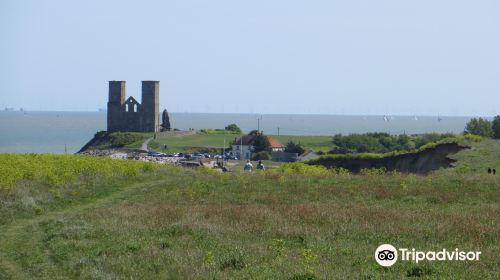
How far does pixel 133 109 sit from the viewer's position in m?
124

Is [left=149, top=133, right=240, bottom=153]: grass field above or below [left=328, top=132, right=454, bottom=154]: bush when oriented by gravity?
below

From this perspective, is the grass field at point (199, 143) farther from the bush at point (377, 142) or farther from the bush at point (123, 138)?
the bush at point (123, 138)

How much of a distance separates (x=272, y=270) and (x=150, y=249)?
9.62ft

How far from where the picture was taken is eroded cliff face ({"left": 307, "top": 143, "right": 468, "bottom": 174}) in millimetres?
40250

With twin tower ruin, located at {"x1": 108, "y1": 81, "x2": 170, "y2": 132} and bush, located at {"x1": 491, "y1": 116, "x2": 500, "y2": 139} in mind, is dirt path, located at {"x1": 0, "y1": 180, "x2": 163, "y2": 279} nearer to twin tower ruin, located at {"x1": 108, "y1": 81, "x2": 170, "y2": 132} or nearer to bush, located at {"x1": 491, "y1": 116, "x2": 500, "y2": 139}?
bush, located at {"x1": 491, "y1": 116, "x2": 500, "y2": 139}

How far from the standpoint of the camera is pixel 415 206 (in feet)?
60.1

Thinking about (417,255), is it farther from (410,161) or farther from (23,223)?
(410,161)

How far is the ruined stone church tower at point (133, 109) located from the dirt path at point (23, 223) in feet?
311

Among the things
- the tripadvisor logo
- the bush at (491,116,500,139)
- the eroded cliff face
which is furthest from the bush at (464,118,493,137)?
the tripadvisor logo

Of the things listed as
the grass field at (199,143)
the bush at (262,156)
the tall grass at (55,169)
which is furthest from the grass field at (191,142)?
the tall grass at (55,169)

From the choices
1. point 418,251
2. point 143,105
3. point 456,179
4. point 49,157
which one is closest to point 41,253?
point 418,251

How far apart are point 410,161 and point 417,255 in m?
32.1

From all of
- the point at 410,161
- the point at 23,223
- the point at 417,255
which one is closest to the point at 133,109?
the point at 410,161

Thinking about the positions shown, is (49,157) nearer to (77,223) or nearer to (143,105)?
(77,223)
